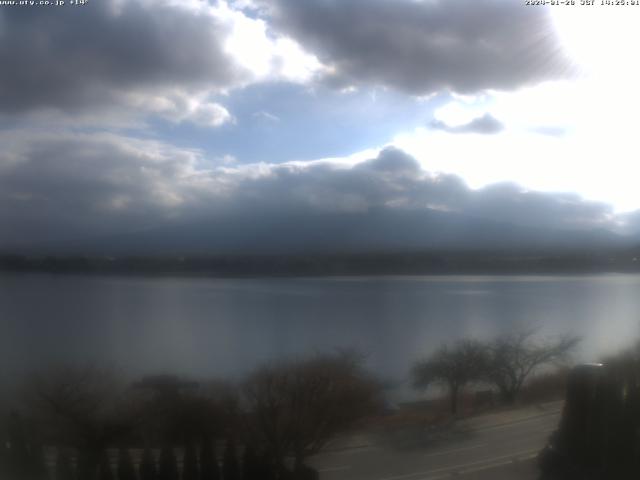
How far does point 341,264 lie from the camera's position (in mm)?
4098

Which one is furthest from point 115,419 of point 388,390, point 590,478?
point 590,478

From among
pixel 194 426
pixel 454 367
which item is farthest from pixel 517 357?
pixel 194 426

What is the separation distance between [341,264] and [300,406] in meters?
1.36

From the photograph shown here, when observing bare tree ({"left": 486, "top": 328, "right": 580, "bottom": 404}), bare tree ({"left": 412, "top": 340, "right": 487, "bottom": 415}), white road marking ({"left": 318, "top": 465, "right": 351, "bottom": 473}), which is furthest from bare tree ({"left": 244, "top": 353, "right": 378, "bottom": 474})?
bare tree ({"left": 486, "top": 328, "right": 580, "bottom": 404})

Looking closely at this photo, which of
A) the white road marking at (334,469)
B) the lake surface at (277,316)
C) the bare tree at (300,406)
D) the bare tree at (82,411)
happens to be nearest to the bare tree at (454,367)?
the lake surface at (277,316)

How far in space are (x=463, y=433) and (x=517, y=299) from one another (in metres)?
1.12

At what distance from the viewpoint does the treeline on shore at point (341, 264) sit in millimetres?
4035

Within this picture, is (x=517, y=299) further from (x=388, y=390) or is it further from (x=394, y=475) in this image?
(x=394, y=475)

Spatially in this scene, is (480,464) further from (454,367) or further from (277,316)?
(277,316)

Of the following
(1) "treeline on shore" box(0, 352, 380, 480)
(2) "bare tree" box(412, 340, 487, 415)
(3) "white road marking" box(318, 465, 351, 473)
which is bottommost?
(3) "white road marking" box(318, 465, 351, 473)

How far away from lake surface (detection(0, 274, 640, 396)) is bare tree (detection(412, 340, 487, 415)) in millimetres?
71

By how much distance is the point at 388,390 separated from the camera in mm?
3131

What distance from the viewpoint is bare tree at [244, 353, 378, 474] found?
114 inches

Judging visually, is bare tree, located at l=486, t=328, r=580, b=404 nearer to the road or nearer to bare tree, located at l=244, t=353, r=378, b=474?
the road
